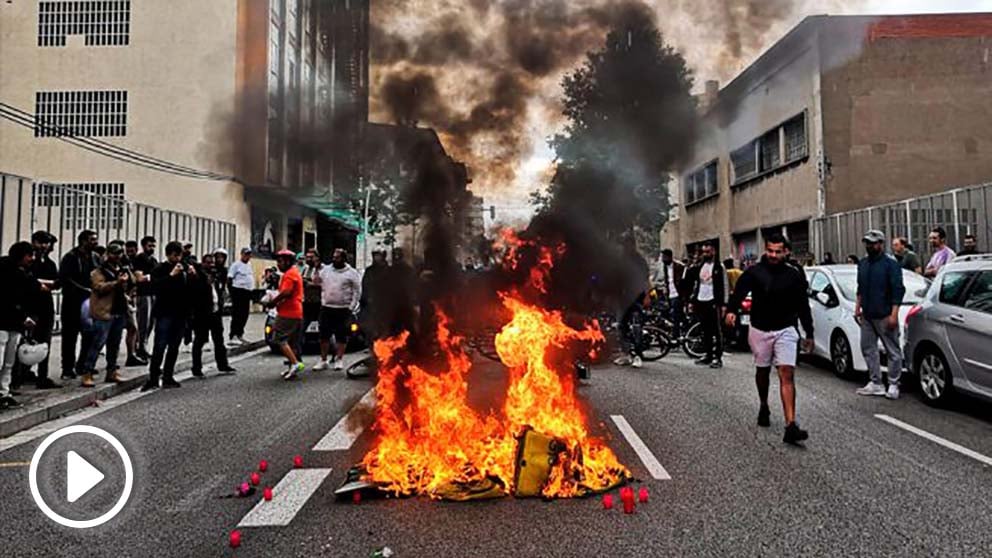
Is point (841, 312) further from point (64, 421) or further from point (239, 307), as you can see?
point (239, 307)

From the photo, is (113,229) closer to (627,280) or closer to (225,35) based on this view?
(225,35)

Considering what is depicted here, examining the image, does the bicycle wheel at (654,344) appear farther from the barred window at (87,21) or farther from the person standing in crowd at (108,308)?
the barred window at (87,21)

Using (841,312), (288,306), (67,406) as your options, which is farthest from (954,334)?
(67,406)

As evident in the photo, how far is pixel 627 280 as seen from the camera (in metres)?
7.84

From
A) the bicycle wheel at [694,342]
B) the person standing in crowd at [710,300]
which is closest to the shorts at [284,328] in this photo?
the person standing in crowd at [710,300]

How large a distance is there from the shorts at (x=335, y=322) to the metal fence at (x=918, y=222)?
1041 cm

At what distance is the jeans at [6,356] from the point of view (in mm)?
6297

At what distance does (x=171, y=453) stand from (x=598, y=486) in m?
3.34

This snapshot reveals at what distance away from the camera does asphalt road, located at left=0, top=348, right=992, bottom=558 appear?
326 cm

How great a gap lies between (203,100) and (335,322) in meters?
5.74

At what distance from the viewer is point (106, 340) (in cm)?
825

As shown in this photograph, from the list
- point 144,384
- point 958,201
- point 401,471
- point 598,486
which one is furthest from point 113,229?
point 958,201

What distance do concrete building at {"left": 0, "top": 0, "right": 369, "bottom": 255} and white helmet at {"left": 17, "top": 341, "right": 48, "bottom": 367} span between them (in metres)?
3.10

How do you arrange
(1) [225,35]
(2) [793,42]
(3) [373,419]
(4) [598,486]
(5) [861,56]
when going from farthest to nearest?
(5) [861,56] → (2) [793,42] → (1) [225,35] → (3) [373,419] → (4) [598,486]
